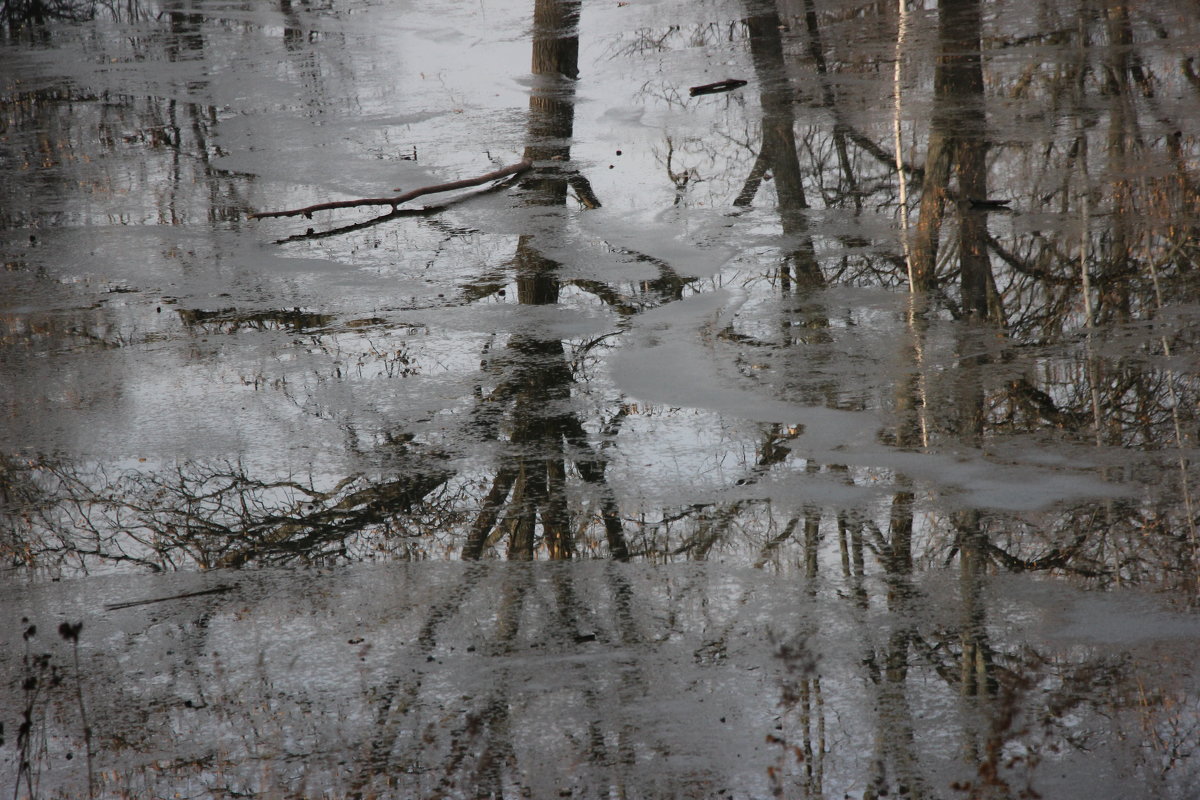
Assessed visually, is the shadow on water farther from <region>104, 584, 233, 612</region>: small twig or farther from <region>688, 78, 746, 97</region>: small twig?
<region>688, 78, 746, 97</region>: small twig

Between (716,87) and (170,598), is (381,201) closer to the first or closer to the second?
(716,87)

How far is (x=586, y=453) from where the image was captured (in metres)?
4.86

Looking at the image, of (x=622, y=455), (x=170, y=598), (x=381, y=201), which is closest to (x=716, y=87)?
(x=381, y=201)

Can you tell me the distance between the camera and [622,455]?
483cm

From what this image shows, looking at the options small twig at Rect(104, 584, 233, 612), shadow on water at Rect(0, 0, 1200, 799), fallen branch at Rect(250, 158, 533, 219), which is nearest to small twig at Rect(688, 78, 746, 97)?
shadow on water at Rect(0, 0, 1200, 799)

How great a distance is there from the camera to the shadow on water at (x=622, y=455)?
317 cm

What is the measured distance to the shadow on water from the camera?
3168 millimetres

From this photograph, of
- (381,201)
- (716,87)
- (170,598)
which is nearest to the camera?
(170,598)

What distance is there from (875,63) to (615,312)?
21.2ft

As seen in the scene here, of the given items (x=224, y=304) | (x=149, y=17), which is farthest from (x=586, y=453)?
(x=149, y=17)

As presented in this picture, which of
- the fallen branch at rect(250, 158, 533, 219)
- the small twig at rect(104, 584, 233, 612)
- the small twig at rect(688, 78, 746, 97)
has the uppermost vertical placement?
the small twig at rect(688, 78, 746, 97)

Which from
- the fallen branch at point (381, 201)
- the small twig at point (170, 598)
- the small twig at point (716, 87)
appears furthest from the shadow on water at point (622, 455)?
the small twig at point (716, 87)

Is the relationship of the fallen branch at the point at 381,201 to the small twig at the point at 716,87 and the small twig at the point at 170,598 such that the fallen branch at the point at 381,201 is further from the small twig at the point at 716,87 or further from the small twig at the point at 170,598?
the small twig at the point at 170,598

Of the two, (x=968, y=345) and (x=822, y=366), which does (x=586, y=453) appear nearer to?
(x=822, y=366)
